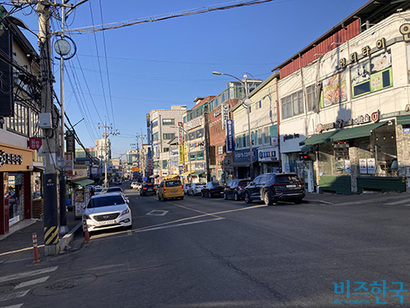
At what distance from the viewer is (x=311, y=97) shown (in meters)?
24.8

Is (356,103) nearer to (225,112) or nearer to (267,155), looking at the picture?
(267,155)

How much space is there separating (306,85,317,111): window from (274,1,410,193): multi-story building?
0.07 m

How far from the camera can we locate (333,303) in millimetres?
4230

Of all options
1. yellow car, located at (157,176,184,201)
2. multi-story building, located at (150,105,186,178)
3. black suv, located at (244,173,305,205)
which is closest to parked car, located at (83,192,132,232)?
black suv, located at (244,173,305,205)

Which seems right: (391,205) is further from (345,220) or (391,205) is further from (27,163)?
(27,163)

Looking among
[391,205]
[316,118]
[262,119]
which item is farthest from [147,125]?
[391,205]

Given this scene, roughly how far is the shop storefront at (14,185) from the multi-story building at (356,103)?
1732 cm

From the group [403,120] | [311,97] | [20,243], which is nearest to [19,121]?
[20,243]

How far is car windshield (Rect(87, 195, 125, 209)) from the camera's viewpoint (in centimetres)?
1360

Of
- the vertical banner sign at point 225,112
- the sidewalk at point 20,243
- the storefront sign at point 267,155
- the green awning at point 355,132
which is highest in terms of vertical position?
the vertical banner sign at point 225,112

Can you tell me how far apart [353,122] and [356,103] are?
1155 millimetres

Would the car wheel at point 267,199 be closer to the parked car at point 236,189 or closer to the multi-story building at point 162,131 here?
the parked car at point 236,189

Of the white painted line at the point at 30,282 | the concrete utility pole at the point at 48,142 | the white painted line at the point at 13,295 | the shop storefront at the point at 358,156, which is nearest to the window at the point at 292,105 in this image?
the shop storefront at the point at 358,156

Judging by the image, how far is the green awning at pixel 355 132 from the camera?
17.7 meters
